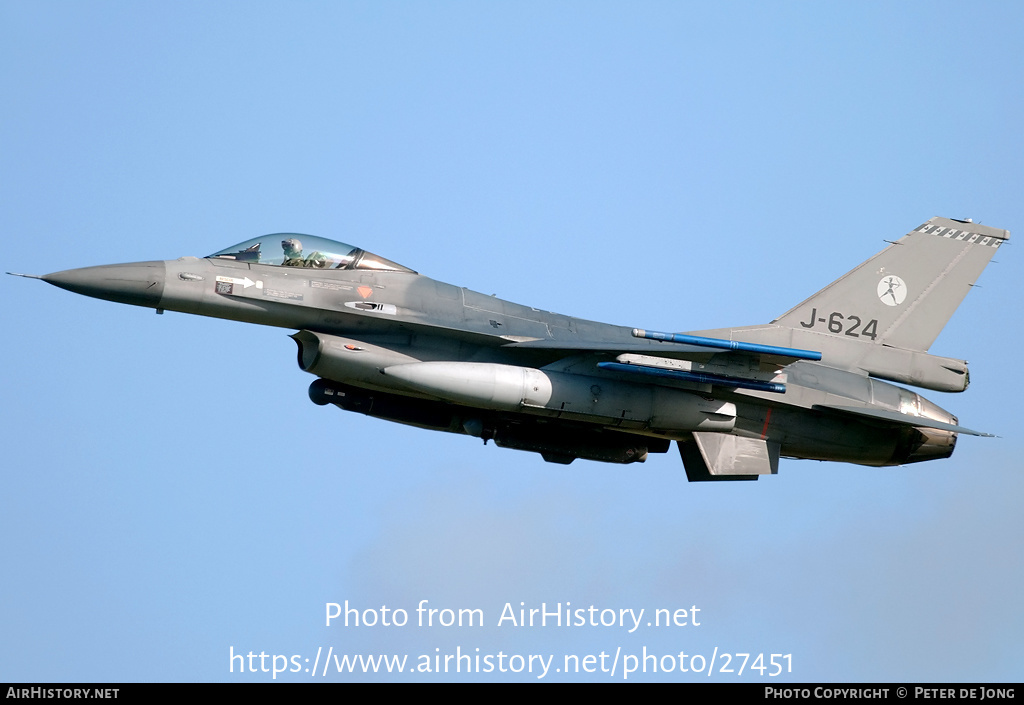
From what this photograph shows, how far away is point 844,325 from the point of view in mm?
19391

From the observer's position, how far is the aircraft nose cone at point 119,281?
15898 mm

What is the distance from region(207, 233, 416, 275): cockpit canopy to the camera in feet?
55.1

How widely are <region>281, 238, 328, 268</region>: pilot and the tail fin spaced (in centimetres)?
668

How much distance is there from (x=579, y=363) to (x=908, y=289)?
5662mm

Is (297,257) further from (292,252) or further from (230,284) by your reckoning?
(230,284)

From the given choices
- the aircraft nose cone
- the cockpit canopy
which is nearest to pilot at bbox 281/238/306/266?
the cockpit canopy

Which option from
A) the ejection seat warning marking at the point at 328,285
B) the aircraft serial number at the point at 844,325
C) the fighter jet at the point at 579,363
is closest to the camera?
the fighter jet at the point at 579,363

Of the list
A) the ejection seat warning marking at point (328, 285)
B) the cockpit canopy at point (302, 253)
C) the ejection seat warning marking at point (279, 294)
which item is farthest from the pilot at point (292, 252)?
the ejection seat warning marking at point (279, 294)

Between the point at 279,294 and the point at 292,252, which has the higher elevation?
the point at 292,252

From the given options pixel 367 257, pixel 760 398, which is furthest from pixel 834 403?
pixel 367 257

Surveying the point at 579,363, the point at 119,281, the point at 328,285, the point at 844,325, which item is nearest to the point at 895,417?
the point at 844,325

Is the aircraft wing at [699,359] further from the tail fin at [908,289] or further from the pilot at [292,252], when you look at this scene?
the pilot at [292,252]

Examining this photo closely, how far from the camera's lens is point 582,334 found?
705 inches
